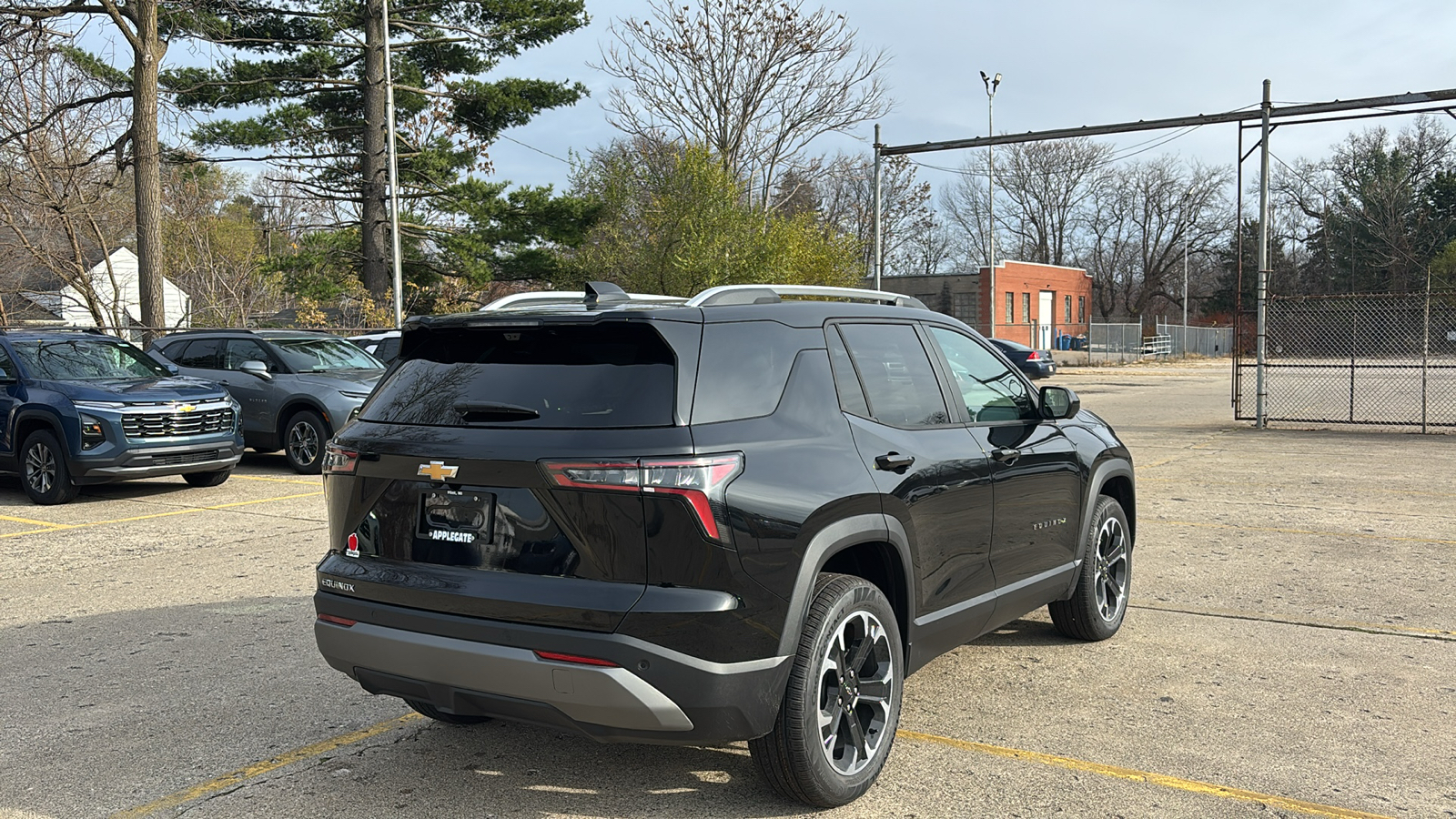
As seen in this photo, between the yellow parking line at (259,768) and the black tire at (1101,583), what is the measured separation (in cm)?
325

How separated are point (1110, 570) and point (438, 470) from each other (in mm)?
3858

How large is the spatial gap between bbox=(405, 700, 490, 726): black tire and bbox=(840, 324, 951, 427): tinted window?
189 centimetres

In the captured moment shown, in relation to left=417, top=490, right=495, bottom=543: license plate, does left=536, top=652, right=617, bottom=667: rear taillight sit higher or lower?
lower

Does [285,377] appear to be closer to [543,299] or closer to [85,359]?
[85,359]

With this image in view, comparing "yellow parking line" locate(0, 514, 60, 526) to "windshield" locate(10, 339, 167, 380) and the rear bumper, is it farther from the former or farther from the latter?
the rear bumper

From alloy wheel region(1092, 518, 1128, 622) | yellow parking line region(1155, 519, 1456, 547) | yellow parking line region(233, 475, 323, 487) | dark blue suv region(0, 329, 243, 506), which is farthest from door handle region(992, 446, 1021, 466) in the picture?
yellow parking line region(233, 475, 323, 487)

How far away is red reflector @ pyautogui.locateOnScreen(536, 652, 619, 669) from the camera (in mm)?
3369

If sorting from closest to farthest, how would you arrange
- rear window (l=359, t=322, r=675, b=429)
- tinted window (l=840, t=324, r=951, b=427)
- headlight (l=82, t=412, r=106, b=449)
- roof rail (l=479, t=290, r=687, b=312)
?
rear window (l=359, t=322, r=675, b=429) → tinted window (l=840, t=324, r=951, b=427) → roof rail (l=479, t=290, r=687, b=312) → headlight (l=82, t=412, r=106, b=449)

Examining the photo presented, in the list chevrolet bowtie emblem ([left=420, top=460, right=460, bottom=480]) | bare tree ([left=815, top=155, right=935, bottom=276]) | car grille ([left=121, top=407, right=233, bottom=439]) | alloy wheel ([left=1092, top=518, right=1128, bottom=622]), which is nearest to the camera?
chevrolet bowtie emblem ([left=420, top=460, right=460, bottom=480])

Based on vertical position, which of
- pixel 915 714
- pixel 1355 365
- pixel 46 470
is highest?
pixel 1355 365

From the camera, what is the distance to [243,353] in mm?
15023

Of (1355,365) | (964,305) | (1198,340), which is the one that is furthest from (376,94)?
(1198,340)

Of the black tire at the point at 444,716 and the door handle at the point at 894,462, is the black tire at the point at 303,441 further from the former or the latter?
the door handle at the point at 894,462

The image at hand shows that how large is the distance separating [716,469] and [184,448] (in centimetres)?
1008
